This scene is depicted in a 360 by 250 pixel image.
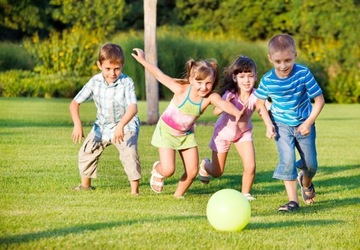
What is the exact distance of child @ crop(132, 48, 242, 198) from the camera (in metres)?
9.51

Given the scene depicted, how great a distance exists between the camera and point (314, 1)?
158 ft

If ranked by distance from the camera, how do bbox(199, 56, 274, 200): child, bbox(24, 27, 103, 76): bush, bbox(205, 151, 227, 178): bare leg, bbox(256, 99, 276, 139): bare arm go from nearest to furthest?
bbox(256, 99, 276, 139): bare arm
bbox(199, 56, 274, 200): child
bbox(205, 151, 227, 178): bare leg
bbox(24, 27, 103, 76): bush

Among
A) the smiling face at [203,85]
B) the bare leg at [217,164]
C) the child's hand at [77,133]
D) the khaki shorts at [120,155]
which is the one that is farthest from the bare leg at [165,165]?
the child's hand at [77,133]

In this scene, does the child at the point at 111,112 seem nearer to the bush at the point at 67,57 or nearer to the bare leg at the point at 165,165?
the bare leg at the point at 165,165

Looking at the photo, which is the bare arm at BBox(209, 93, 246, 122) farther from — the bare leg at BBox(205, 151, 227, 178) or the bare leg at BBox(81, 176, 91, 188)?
the bare leg at BBox(81, 176, 91, 188)

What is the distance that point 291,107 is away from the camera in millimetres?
9078

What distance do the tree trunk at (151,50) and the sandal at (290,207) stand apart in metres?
11.7

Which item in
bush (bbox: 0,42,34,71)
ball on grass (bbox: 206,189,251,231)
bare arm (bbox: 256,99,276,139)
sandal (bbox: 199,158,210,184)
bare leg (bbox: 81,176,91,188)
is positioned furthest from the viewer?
bush (bbox: 0,42,34,71)

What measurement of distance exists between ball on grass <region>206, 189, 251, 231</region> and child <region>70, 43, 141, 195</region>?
2.49 meters

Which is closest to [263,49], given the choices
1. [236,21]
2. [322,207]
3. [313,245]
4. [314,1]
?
[314,1]

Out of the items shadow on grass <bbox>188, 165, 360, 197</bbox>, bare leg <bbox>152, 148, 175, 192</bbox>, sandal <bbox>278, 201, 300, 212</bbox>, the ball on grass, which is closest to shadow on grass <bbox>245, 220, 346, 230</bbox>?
the ball on grass

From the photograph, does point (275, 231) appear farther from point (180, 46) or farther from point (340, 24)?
point (340, 24)

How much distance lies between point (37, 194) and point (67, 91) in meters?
24.3

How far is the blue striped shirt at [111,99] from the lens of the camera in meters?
9.91
